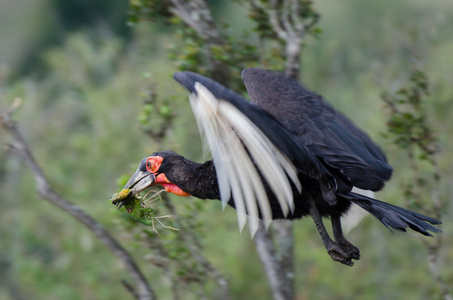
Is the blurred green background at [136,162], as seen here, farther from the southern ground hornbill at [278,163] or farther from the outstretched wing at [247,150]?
the outstretched wing at [247,150]

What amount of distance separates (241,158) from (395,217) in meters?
1.05

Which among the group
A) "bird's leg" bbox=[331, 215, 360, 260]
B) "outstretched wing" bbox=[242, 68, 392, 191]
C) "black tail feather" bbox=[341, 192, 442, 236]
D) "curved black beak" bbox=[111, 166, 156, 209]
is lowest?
"curved black beak" bbox=[111, 166, 156, 209]

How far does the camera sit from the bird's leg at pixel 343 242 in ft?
15.0

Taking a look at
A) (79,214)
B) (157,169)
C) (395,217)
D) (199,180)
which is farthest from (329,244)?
(79,214)

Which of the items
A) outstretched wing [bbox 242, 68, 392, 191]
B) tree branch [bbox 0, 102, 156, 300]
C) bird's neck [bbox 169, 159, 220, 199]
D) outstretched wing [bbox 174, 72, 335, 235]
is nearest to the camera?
outstretched wing [bbox 174, 72, 335, 235]

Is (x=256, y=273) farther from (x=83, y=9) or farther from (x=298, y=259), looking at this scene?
(x=83, y=9)

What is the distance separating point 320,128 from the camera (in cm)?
461

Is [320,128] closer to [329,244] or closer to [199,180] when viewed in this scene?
[329,244]

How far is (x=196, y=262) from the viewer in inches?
217

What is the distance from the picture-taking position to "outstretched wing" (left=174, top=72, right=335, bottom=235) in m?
3.64

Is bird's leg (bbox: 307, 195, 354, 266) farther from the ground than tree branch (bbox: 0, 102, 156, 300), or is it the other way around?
bird's leg (bbox: 307, 195, 354, 266)

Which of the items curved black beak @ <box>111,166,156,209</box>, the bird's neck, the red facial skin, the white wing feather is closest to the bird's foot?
the white wing feather

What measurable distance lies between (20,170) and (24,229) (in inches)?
35.2

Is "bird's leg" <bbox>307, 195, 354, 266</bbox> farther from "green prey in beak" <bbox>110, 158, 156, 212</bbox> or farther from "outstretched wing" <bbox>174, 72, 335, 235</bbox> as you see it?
"green prey in beak" <bbox>110, 158, 156, 212</bbox>
